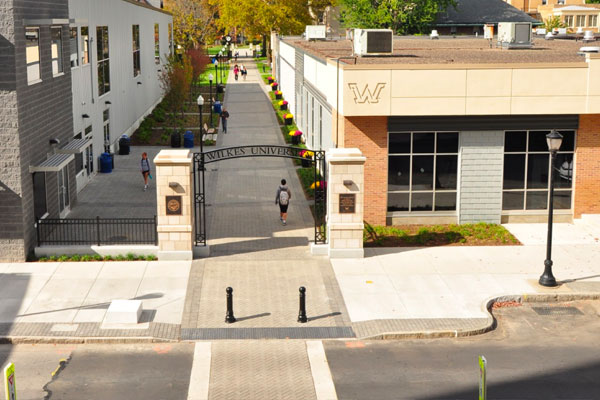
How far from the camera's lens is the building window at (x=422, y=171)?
2719cm

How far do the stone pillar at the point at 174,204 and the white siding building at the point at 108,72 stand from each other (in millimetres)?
6843

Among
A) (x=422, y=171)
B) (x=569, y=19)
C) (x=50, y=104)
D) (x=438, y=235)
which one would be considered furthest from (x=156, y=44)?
(x=569, y=19)

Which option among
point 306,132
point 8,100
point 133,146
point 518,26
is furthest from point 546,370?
point 133,146

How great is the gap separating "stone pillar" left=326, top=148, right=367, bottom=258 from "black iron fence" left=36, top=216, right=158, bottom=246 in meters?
5.19

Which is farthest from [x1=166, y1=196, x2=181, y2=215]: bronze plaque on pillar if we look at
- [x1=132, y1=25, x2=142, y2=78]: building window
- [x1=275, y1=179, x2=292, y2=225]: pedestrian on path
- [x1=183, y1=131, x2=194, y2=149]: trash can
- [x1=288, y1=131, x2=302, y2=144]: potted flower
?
[x1=132, y1=25, x2=142, y2=78]: building window

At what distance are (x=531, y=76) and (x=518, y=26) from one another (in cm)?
955

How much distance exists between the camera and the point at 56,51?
2839 centimetres

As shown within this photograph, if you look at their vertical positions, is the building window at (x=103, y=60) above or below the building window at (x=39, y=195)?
above

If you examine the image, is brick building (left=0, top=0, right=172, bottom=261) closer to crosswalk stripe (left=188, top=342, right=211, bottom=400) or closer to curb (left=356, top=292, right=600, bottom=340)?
crosswalk stripe (left=188, top=342, right=211, bottom=400)

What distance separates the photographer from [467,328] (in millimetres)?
18438

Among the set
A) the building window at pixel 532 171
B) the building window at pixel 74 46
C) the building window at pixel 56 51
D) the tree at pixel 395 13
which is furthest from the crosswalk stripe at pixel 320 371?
the tree at pixel 395 13

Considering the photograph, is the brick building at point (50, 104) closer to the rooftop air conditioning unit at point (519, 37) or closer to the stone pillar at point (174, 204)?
the stone pillar at point (174, 204)

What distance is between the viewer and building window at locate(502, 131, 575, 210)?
2736 cm

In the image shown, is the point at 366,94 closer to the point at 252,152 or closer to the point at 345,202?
the point at 252,152
